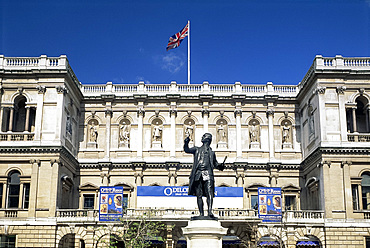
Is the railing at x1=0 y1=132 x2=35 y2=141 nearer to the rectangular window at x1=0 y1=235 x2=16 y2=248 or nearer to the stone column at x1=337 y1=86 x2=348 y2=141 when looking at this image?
the rectangular window at x1=0 y1=235 x2=16 y2=248

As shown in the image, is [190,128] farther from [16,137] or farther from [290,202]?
[16,137]

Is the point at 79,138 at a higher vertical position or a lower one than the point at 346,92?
lower

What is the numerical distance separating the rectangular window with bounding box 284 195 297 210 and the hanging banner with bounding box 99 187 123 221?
16193 millimetres

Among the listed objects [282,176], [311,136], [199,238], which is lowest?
[199,238]

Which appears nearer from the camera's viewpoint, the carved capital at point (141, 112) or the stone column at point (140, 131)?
the stone column at point (140, 131)

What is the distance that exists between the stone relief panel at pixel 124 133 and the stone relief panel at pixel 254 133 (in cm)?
1194

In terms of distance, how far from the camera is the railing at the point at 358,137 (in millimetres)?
41978

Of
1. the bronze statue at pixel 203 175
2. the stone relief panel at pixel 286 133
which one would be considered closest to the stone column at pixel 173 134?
the stone relief panel at pixel 286 133

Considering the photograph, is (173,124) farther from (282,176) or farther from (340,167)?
(340,167)

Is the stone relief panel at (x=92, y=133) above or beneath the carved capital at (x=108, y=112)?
beneath

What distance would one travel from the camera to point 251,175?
4719 cm

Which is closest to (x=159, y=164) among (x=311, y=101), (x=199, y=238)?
(x=311, y=101)

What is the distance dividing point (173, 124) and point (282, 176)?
38.1 feet

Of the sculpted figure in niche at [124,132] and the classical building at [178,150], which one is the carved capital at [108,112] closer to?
the classical building at [178,150]
